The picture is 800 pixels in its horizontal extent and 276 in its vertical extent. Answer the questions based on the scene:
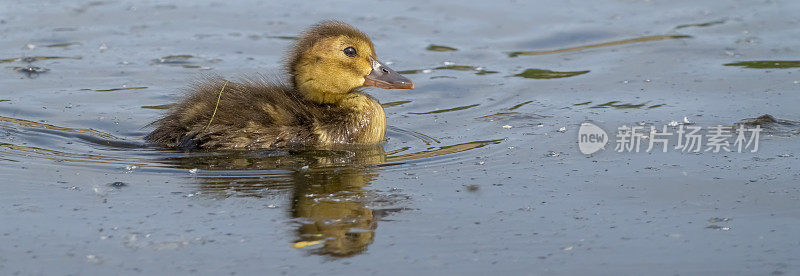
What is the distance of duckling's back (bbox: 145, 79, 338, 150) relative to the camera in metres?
7.46

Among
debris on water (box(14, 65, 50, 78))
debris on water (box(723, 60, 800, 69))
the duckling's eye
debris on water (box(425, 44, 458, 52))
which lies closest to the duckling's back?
the duckling's eye

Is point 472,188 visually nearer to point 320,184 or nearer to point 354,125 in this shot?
point 320,184

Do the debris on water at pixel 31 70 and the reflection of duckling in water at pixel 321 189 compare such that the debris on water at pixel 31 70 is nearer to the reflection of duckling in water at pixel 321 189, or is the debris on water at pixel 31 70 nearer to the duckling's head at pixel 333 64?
the duckling's head at pixel 333 64

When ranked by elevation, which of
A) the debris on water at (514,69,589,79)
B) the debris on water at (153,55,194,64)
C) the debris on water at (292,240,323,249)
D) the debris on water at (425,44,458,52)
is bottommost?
the debris on water at (292,240,323,249)

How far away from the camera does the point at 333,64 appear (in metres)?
7.84

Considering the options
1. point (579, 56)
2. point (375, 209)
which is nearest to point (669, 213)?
point (375, 209)

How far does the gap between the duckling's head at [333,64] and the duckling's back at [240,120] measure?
16 cm

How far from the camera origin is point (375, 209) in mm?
5969

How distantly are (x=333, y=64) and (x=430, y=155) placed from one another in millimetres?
989

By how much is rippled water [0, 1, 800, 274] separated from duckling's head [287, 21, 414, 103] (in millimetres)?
458

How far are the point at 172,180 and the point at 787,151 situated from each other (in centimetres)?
366

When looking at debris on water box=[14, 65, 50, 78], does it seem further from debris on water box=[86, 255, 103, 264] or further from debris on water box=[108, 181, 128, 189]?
debris on water box=[86, 255, 103, 264]

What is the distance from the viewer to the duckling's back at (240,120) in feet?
24.5

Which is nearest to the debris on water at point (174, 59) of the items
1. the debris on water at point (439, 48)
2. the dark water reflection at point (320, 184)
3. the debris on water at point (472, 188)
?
the debris on water at point (439, 48)
